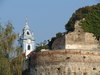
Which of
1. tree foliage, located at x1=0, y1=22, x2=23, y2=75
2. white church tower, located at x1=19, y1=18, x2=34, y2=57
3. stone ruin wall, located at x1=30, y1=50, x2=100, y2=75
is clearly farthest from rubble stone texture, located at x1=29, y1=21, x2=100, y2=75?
white church tower, located at x1=19, y1=18, x2=34, y2=57

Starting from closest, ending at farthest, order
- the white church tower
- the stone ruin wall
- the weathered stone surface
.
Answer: the stone ruin wall
the weathered stone surface
the white church tower

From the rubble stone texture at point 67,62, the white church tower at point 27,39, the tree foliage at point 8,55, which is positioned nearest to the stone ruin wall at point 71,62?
the rubble stone texture at point 67,62

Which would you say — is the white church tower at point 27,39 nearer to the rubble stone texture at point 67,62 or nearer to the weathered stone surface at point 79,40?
the weathered stone surface at point 79,40

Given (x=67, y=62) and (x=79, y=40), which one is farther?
(x=79, y=40)

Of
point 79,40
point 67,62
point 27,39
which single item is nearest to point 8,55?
point 67,62

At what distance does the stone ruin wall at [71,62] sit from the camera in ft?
138

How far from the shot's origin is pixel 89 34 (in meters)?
47.4

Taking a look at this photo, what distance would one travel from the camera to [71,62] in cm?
4231

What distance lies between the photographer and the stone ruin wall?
4209 cm

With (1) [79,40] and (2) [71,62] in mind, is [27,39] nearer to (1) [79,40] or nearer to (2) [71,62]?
(1) [79,40]

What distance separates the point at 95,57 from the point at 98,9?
9.11 metres

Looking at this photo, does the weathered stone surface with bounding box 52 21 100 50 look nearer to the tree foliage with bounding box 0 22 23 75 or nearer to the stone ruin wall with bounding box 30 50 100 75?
the stone ruin wall with bounding box 30 50 100 75

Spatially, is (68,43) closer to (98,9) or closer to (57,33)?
(98,9)

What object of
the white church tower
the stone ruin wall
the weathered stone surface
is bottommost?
the stone ruin wall
